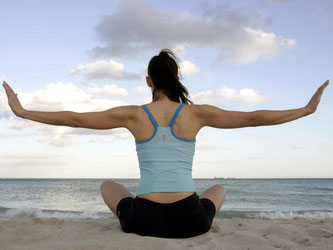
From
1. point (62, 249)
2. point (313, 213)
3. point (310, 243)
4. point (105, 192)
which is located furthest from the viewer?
point (313, 213)

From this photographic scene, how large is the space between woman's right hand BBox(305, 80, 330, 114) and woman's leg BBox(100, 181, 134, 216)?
6.45 feet

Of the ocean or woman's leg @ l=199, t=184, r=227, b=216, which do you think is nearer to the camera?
woman's leg @ l=199, t=184, r=227, b=216

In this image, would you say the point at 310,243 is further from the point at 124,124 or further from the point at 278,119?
the point at 124,124

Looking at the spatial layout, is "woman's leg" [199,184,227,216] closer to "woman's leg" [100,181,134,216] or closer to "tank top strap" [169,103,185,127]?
"woman's leg" [100,181,134,216]

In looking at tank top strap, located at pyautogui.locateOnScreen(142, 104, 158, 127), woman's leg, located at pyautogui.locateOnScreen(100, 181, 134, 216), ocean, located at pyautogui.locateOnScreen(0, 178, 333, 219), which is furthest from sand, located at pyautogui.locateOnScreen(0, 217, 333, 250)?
ocean, located at pyautogui.locateOnScreen(0, 178, 333, 219)

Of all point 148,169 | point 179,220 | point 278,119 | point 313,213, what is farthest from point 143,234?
point 313,213

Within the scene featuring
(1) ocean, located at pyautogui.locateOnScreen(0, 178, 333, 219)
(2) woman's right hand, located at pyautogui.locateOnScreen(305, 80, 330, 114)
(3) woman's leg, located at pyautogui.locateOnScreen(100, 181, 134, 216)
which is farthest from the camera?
(1) ocean, located at pyautogui.locateOnScreen(0, 178, 333, 219)

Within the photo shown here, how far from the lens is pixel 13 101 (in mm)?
3010

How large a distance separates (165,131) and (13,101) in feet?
4.58

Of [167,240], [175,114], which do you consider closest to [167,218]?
[167,240]

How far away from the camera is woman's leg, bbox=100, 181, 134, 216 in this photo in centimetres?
347

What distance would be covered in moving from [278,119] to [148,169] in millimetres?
1251

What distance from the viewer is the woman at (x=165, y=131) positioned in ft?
9.56

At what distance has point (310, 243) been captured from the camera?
10.8ft
